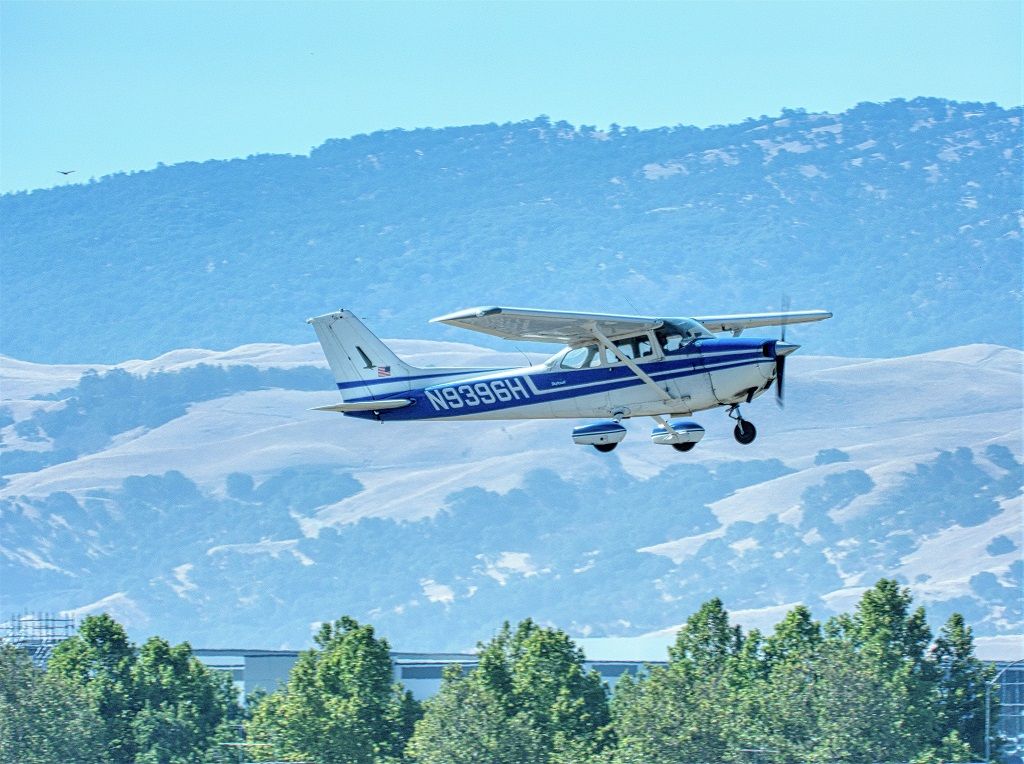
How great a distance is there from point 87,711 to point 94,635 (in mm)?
11603

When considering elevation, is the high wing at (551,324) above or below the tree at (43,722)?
above

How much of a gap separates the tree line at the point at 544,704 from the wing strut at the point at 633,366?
3116 centimetres

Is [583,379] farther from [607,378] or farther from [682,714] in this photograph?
[682,714]

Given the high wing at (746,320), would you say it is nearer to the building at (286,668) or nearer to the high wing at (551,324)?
the high wing at (551,324)

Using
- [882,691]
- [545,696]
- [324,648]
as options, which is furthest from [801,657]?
[324,648]

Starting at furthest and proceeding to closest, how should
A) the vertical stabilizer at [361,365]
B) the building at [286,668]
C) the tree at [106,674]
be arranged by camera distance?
the building at [286,668] < the tree at [106,674] < the vertical stabilizer at [361,365]

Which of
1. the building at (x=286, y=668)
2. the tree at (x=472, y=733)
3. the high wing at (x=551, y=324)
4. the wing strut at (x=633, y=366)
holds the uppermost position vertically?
the building at (x=286, y=668)

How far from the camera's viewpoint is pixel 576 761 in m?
72.6

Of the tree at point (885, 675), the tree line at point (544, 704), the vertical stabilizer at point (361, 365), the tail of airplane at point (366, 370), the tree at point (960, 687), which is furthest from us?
the tree at point (960, 687)

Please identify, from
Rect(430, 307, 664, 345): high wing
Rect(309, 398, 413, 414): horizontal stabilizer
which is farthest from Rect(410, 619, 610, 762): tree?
Rect(430, 307, 664, 345): high wing

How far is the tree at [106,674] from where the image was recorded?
91.9 m

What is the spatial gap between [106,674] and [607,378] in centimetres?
6103

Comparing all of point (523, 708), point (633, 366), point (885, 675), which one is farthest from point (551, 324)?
point (885, 675)

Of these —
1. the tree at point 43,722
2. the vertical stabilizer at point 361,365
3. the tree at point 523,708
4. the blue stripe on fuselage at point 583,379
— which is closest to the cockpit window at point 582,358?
the blue stripe on fuselage at point 583,379
